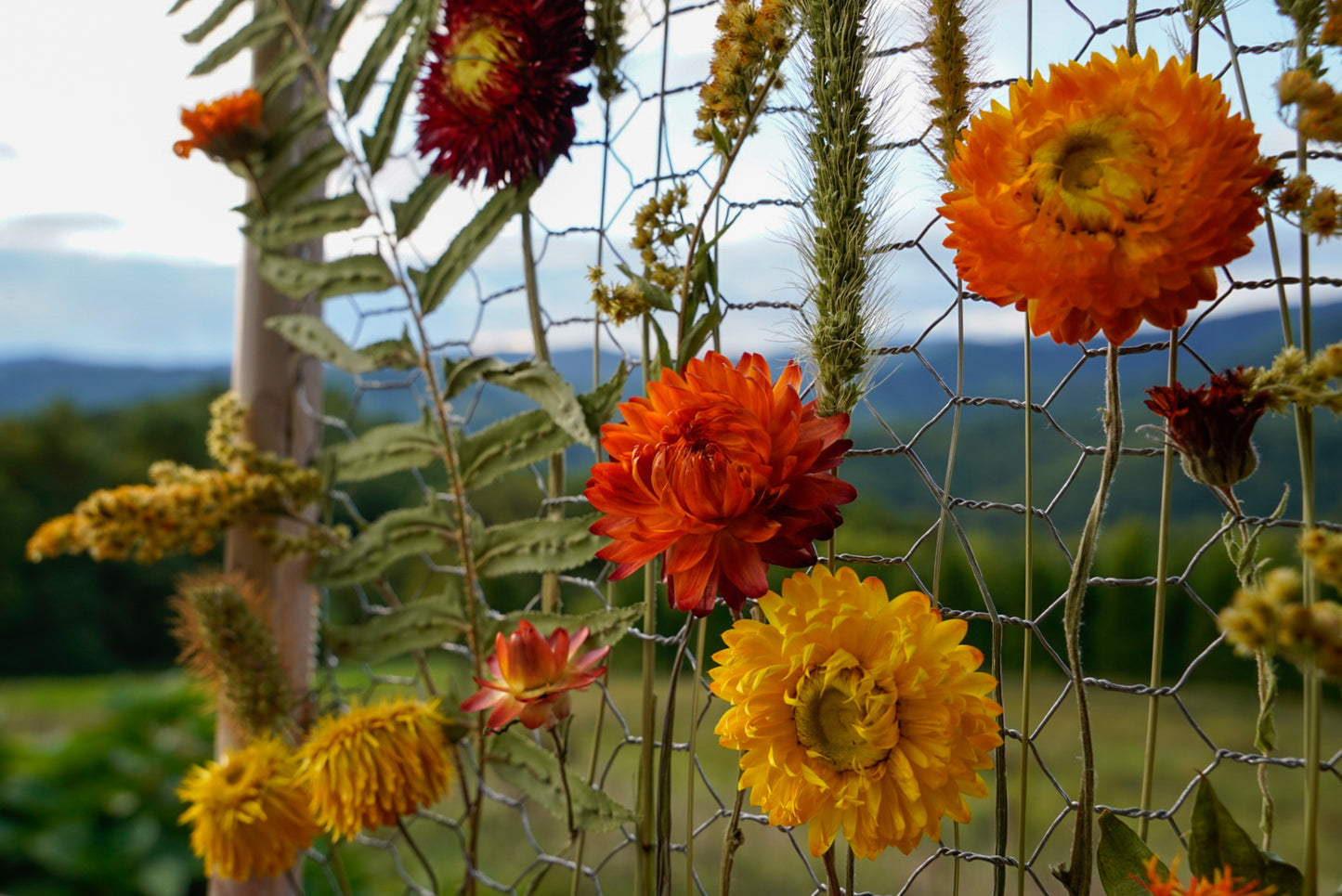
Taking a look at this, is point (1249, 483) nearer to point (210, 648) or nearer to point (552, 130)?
point (552, 130)

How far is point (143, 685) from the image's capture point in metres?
1.59

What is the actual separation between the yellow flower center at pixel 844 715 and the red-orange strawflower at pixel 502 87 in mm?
425

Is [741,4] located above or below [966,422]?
above

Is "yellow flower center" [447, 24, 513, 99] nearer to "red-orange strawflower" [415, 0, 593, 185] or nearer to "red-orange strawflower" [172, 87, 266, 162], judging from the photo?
"red-orange strawflower" [415, 0, 593, 185]

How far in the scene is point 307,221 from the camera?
74cm

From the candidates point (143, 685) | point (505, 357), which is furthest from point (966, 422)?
point (143, 685)

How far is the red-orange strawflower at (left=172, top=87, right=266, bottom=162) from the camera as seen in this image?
0.72 metres

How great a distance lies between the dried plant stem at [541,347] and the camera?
0.63m

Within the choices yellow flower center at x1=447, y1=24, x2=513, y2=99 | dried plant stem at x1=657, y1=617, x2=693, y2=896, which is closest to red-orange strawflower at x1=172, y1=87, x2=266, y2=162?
yellow flower center at x1=447, y1=24, x2=513, y2=99

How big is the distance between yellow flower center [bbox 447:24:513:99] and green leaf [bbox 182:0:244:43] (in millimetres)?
306

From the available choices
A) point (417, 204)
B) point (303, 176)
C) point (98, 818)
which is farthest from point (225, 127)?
point (98, 818)

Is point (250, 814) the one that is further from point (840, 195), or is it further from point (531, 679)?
point (840, 195)

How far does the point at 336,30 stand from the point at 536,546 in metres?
0.49

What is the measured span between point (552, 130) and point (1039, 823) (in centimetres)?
59
